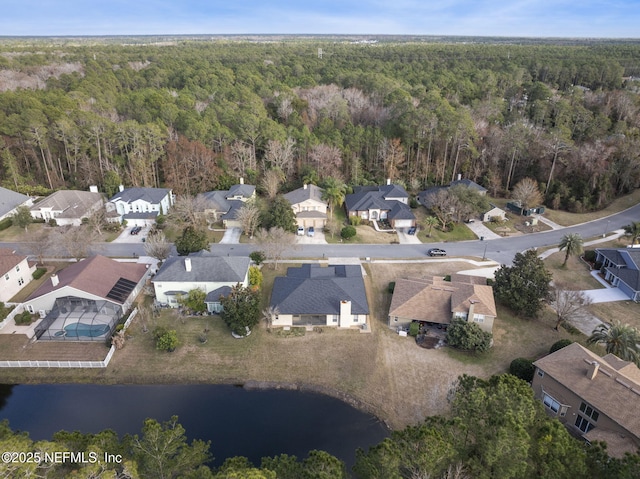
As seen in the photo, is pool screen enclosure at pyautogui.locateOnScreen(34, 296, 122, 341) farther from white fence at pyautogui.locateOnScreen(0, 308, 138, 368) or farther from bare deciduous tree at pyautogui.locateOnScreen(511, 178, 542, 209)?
bare deciduous tree at pyautogui.locateOnScreen(511, 178, 542, 209)

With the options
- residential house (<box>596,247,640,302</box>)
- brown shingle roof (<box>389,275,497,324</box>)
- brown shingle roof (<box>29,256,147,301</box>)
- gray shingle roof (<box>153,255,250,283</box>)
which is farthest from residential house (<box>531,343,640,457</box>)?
brown shingle roof (<box>29,256,147,301</box>)

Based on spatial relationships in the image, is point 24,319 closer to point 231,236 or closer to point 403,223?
point 231,236

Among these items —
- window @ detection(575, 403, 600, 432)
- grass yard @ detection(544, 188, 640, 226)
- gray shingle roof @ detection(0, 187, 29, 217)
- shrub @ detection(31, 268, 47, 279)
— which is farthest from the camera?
grass yard @ detection(544, 188, 640, 226)

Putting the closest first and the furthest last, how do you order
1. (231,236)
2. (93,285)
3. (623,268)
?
(93,285) < (623,268) < (231,236)

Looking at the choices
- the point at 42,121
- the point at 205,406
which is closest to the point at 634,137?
the point at 205,406

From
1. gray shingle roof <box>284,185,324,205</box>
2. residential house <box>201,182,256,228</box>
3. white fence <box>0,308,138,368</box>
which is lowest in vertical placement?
white fence <box>0,308,138,368</box>

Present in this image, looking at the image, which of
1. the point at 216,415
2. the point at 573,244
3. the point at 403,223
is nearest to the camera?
the point at 216,415

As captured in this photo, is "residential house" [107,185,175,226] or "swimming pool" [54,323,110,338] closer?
"swimming pool" [54,323,110,338]

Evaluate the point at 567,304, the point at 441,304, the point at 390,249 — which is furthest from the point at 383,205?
the point at 567,304

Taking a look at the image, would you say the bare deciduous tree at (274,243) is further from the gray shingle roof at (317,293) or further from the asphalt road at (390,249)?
the gray shingle roof at (317,293)
